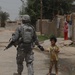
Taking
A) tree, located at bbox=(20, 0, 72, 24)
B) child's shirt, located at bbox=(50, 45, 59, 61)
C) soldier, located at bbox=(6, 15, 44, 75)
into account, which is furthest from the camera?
tree, located at bbox=(20, 0, 72, 24)

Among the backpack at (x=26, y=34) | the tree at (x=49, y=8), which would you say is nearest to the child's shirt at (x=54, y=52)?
the backpack at (x=26, y=34)

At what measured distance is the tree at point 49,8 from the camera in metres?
50.7

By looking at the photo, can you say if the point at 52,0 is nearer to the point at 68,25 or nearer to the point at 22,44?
the point at 68,25

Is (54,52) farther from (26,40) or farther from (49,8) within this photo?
(49,8)

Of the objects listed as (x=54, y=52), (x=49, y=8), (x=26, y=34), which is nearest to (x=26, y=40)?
(x=26, y=34)

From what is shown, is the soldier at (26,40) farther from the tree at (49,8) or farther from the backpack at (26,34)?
the tree at (49,8)

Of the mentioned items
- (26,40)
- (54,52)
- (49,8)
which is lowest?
(54,52)

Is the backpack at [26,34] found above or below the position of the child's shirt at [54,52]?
above

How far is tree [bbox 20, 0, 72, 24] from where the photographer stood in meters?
50.7

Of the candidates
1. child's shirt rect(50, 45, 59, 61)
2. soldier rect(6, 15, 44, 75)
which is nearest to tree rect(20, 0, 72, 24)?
child's shirt rect(50, 45, 59, 61)

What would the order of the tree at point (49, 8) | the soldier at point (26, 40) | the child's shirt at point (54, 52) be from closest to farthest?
the soldier at point (26, 40)
the child's shirt at point (54, 52)
the tree at point (49, 8)

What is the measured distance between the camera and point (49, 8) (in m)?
50.4

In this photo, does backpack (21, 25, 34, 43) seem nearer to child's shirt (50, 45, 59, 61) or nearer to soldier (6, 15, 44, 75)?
soldier (6, 15, 44, 75)

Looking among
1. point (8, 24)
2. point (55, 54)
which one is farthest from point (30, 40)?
point (8, 24)
